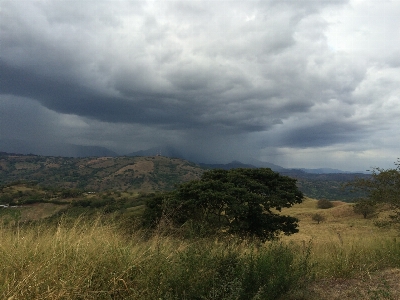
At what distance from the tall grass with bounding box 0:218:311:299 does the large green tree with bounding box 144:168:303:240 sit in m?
8.84

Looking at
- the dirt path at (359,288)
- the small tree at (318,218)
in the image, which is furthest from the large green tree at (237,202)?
the small tree at (318,218)

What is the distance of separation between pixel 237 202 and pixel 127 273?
11838 millimetres

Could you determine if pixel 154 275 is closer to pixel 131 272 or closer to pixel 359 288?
pixel 131 272

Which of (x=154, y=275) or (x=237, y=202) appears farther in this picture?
(x=237, y=202)

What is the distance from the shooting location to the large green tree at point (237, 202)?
1512cm

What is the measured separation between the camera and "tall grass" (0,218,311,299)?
11.8 feet

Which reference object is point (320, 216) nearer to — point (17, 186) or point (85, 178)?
point (17, 186)

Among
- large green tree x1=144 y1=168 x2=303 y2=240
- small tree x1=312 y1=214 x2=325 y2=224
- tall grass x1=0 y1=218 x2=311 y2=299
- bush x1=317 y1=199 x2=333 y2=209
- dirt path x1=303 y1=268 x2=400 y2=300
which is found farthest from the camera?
bush x1=317 y1=199 x2=333 y2=209

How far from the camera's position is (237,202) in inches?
607

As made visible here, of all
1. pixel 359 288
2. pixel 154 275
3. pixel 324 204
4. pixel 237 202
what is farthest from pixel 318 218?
pixel 154 275

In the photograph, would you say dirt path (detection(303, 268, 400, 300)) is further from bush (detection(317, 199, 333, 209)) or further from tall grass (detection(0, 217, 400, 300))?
bush (detection(317, 199, 333, 209))

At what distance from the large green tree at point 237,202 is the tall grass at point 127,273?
8838mm

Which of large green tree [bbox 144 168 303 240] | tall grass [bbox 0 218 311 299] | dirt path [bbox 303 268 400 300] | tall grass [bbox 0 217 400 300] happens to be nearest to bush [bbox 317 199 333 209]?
large green tree [bbox 144 168 303 240]

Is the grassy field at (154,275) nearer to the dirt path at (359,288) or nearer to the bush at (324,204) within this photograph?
the dirt path at (359,288)
